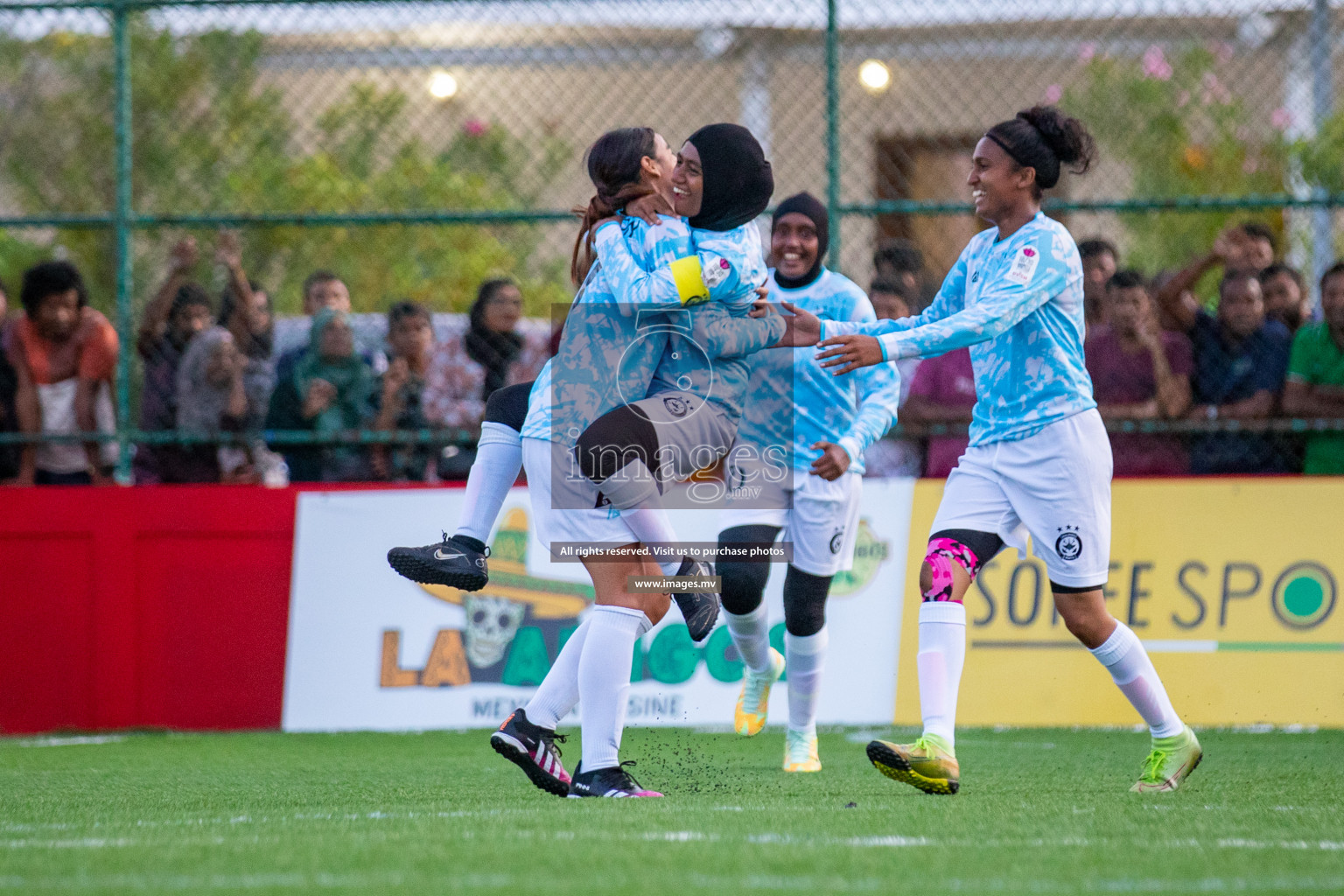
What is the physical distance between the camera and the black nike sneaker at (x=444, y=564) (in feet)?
14.6

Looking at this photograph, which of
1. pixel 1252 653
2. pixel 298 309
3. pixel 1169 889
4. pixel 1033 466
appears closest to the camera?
pixel 1169 889

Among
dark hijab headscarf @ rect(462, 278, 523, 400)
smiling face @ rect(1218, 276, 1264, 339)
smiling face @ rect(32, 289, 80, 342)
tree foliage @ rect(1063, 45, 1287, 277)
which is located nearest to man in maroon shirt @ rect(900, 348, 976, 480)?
smiling face @ rect(1218, 276, 1264, 339)

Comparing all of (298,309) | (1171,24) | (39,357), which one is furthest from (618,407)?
(298,309)

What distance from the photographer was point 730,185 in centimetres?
437

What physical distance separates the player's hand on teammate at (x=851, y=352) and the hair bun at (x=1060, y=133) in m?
0.88

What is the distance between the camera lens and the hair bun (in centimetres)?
471

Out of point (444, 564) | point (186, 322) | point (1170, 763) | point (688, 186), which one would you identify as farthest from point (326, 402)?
point (1170, 763)

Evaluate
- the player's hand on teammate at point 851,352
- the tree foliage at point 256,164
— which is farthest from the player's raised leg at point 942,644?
the tree foliage at point 256,164

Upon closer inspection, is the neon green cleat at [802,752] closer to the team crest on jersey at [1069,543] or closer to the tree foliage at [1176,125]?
the team crest on jersey at [1069,543]

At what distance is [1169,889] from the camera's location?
3.09 m

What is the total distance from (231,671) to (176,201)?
6.76m

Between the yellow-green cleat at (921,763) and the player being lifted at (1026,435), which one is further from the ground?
the player being lifted at (1026,435)

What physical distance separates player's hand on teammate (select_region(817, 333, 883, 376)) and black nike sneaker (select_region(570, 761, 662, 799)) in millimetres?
1331

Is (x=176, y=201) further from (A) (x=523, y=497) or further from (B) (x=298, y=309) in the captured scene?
(A) (x=523, y=497)
